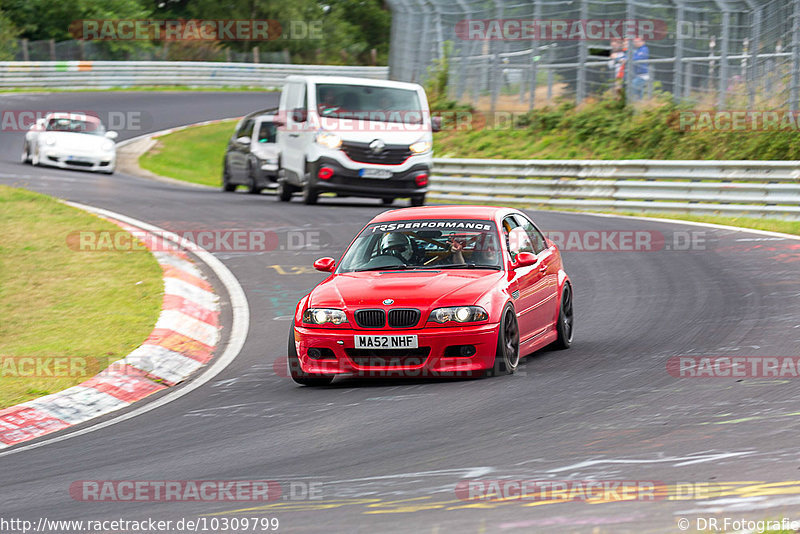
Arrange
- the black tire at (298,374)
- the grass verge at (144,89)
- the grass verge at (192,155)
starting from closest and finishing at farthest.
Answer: the black tire at (298,374)
the grass verge at (192,155)
the grass verge at (144,89)

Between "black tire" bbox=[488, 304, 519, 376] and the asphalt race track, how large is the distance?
0.42 ft

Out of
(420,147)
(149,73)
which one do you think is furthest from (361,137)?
(149,73)

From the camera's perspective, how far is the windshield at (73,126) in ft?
94.2

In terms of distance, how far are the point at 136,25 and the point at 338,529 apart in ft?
201

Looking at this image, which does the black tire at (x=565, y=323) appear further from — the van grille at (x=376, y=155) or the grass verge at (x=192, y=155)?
the grass verge at (x=192, y=155)

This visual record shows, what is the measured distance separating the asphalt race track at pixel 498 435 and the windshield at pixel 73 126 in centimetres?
1751

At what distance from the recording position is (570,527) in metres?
4.94

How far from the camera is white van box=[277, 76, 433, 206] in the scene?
2053 cm

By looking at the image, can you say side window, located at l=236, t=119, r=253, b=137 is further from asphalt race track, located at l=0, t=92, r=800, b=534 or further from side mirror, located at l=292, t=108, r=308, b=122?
asphalt race track, located at l=0, t=92, r=800, b=534

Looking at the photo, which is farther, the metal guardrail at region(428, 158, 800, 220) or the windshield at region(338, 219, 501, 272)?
the metal guardrail at region(428, 158, 800, 220)

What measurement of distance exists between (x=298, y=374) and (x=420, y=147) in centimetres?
1237

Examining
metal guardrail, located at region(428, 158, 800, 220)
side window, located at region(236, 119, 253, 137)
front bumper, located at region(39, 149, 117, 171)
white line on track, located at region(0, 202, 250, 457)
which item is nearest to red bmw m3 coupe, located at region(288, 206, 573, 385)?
white line on track, located at region(0, 202, 250, 457)

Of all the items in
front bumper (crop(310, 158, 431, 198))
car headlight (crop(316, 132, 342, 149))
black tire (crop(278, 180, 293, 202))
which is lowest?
black tire (crop(278, 180, 293, 202))

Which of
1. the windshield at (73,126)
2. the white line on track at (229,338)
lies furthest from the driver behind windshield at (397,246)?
the windshield at (73,126)
